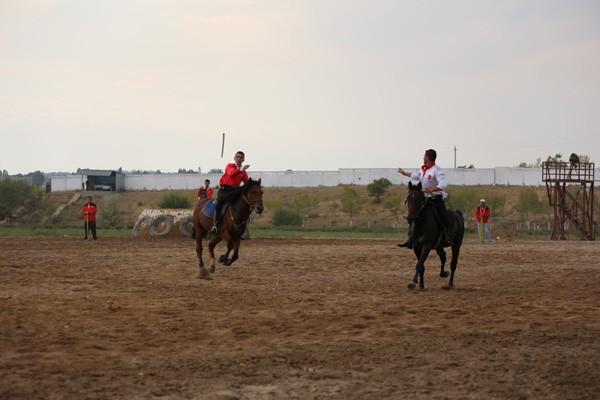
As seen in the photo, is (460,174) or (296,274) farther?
(460,174)

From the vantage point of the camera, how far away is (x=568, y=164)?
5484 cm

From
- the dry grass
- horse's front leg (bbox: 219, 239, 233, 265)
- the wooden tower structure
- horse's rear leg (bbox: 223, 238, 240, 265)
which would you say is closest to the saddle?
horse's front leg (bbox: 219, 239, 233, 265)

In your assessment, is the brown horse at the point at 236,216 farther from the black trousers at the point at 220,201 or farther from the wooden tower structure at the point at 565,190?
the wooden tower structure at the point at 565,190

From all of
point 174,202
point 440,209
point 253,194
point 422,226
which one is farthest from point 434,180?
point 174,202

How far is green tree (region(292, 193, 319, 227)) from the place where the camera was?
8907 centimetres

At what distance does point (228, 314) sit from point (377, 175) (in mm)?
107688

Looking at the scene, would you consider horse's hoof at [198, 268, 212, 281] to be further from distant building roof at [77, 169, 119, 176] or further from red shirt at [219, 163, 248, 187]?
distant building roof at [77, 169, 119, 176]

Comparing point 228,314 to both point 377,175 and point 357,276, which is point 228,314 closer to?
point 357,276

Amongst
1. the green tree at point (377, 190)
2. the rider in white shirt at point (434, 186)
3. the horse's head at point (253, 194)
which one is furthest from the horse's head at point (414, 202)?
the green tree at point (377, 190)

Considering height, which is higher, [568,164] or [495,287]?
[568,164]

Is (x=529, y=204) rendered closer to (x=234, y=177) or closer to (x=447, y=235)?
(x=234, y=177)

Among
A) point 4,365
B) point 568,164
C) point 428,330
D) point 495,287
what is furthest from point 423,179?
point 568,164

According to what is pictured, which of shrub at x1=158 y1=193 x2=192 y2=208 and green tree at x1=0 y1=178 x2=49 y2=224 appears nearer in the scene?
green tree at x1=0 y1=178 x2=49 y2=224

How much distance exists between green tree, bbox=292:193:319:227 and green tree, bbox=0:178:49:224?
987 inches
